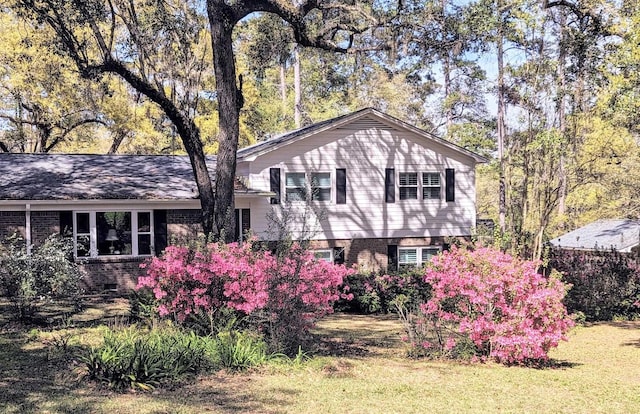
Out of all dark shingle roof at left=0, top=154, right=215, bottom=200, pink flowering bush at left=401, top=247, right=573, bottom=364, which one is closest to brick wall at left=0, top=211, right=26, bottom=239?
dark shingle roof at left=0, top=154, right=215, bottom=200

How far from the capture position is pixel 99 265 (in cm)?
1911

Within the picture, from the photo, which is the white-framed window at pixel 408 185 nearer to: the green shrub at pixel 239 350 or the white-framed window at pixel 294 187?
the white-framed window at pixel 294 187

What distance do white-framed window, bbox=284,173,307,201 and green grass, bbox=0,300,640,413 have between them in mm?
11317

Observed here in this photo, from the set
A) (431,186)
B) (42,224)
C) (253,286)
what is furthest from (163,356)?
(431,186)

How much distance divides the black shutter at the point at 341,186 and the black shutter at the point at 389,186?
167cm

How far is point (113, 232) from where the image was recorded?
1967 cm

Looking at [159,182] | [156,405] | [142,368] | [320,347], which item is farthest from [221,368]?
[159,182]

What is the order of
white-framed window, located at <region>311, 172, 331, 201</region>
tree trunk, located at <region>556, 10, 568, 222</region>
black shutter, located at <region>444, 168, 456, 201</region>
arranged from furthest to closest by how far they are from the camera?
1. black shutter, located at <region>444, 168, 456, 201</region>
2. white-framed window, located at <region>311, 172, 331, 201</region>
3. tree trunk, located at <region>556, 10, 568, 222</region>

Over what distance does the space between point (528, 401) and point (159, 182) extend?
15.7m

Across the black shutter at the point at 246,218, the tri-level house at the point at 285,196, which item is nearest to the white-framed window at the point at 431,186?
the tri-level house at the point at 285,196

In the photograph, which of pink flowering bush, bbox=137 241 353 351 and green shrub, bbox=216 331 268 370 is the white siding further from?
green shrub, bbox=216 331 268 370

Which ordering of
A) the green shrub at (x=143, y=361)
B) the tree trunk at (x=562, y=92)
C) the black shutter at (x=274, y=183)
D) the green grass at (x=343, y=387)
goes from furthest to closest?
the black shutter at (x=274, y=183), the tree trunk at (x=562, y=92), the green shrub at (x=143, y=361), the green grass at (x=343, y=387)

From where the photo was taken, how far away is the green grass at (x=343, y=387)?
7055mm

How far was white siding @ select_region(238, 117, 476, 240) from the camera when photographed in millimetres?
22297
